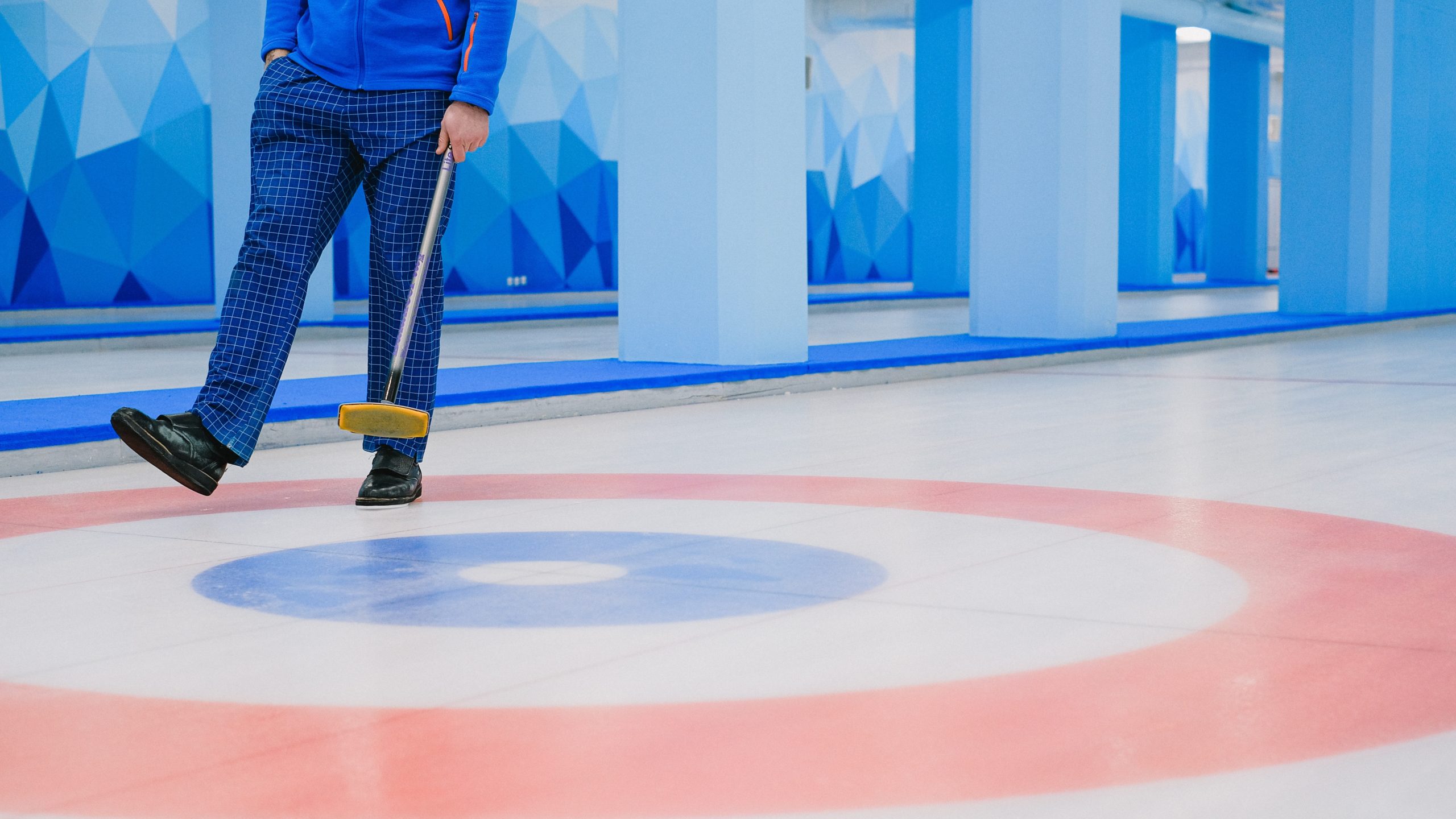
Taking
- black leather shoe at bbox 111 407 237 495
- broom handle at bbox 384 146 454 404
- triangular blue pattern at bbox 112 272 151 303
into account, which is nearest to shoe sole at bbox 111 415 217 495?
black leather shoe at bbox 111 407 237 495

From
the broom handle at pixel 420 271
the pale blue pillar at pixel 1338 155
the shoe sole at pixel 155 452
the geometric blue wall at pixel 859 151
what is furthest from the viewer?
the geometric blue wall at pixel 859 151

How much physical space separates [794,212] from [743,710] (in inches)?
225

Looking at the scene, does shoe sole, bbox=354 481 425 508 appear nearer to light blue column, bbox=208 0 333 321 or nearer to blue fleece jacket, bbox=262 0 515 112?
blue fleece jacket, bbox=262 0 515 112

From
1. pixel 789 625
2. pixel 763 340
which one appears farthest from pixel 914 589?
pixel 763 340

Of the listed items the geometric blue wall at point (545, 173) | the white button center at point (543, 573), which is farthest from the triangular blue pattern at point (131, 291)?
the white button center at point (543, 573)

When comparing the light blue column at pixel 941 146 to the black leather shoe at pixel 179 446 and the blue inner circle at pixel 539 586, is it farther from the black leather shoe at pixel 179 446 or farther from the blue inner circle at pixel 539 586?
the blue inner circle at pixel 539 586

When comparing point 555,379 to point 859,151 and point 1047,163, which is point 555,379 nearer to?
point 1047,163

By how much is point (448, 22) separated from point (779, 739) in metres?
2.40

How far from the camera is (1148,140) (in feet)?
70.1

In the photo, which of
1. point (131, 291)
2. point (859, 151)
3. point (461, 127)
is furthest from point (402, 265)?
point (859, 151)

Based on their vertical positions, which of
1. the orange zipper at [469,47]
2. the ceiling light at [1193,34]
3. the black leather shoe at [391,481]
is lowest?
the black leather shoe at [391,481]

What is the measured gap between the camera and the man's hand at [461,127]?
3.67 m

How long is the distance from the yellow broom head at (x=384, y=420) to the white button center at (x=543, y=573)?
2.10 ft

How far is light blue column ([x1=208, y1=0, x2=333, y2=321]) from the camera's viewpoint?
11141 mm
